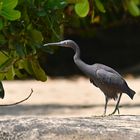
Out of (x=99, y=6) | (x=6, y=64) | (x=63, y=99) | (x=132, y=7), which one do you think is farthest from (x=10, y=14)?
(x=63, y=99)

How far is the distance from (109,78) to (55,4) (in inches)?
38.1

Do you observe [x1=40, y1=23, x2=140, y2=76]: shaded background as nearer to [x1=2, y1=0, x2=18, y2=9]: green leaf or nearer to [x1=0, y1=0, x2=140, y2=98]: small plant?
[x1=0, y1=0, x2=140, y2=98]: small plant

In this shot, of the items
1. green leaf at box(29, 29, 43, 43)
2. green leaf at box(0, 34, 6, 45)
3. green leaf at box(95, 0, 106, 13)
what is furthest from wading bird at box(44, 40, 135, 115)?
green leaf at box(95, 0, 106, 13)

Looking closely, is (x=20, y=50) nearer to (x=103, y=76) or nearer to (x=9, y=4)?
(x=9, y=4)

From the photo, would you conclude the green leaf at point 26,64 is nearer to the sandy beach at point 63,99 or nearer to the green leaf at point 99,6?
the green leaf at point 99,6

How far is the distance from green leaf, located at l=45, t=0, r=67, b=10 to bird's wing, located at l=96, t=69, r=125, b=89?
2.62 feet

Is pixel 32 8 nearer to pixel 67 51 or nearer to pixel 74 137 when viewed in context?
pixel 74 137

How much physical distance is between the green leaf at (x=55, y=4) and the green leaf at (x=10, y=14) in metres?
0.65

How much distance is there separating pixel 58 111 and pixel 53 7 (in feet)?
17.9

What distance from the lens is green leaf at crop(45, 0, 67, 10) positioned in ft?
23.8

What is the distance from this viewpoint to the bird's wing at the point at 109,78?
7.00 meters

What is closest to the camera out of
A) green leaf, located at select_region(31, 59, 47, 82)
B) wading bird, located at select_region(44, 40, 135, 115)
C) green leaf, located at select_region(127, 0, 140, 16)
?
wading bird, located at select_region(44, 40, 135, 115)

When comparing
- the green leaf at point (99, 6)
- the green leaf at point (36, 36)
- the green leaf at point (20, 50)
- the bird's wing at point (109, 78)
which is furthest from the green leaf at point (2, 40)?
the green leaf at point (99, 6)

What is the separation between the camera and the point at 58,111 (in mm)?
12562
